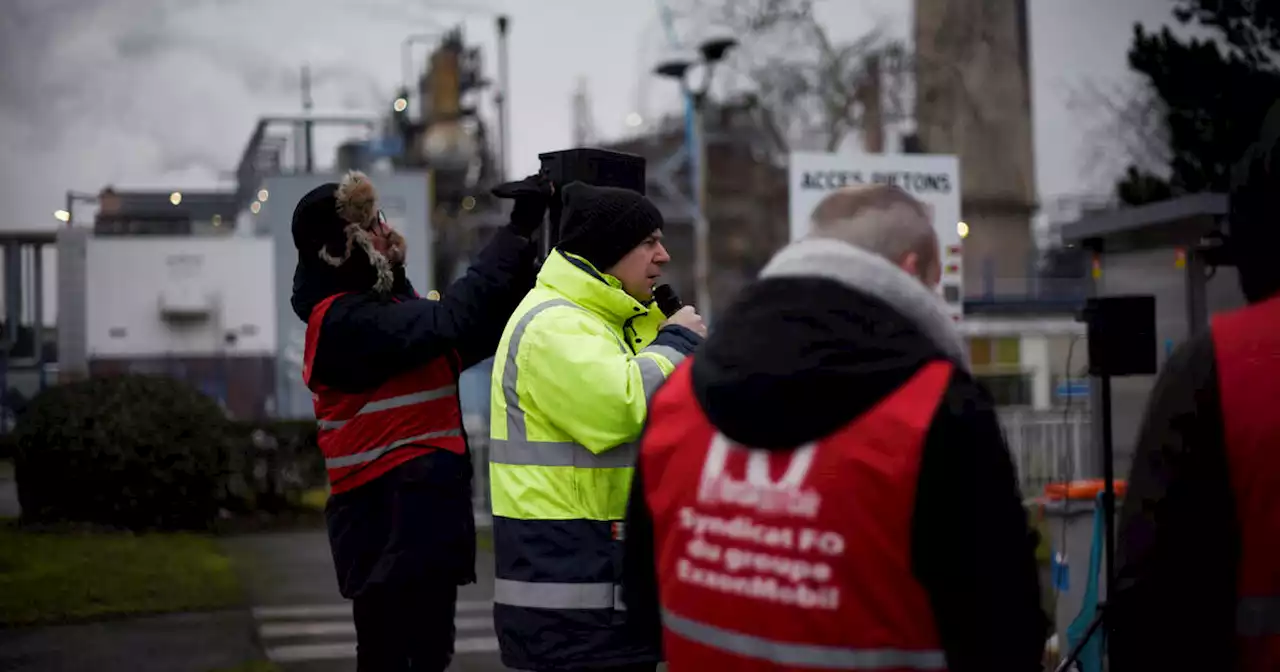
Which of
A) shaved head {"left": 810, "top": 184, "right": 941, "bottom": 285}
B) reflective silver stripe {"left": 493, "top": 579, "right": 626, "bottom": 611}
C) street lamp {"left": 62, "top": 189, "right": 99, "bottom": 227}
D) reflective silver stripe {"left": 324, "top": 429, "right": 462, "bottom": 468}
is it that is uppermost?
street lamp {"left": 62, "top": 189, "right": 99, "bottom": 227}

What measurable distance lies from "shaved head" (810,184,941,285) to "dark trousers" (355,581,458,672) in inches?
84.9

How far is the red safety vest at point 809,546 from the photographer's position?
6.59ft

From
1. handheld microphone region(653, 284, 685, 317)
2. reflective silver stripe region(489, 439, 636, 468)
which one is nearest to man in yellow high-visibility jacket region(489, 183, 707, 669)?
reflective silver stripe region(489, 439, 636, 468)

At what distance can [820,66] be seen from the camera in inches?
1119

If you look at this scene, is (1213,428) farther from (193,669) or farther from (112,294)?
(112,294)

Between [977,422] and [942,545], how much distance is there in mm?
189

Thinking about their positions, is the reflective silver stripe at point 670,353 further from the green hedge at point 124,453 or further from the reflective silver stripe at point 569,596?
the green hedge at point 124,453

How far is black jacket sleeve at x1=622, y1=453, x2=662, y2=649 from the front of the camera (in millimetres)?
2402

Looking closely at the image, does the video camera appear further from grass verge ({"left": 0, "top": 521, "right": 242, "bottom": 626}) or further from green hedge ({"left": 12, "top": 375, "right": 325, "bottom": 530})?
green hedge ({"left": 12, "top": 375, "right": 325, "bottom": 530})

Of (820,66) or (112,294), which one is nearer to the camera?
(112,294)

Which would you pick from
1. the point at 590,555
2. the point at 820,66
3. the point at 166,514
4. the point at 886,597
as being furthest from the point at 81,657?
the point at 820,66

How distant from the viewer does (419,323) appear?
3854 mm

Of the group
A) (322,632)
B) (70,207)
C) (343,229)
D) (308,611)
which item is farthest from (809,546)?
(70,207)

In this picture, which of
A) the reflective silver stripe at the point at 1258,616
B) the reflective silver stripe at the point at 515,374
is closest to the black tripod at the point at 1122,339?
the reflective silver stripe at the point at 515,374
